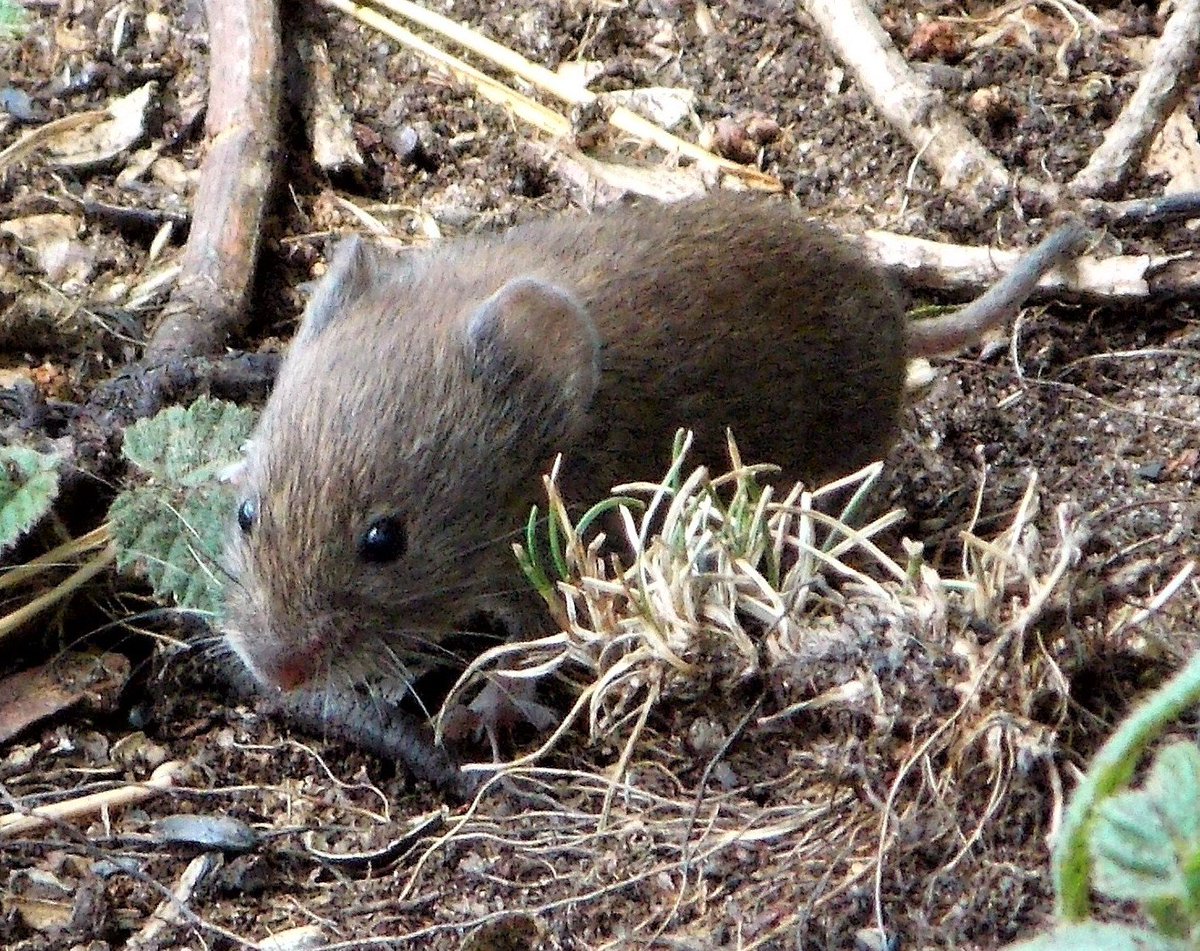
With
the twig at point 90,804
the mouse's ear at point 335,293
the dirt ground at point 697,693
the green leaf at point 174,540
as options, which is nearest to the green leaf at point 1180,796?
the dirt ground at point 697,693

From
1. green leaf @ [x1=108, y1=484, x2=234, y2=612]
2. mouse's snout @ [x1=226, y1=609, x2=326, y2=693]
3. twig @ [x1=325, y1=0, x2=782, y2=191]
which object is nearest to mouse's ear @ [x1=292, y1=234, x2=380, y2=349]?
green leaf @ [x1=108, y1=484, x2=234, y2=612]

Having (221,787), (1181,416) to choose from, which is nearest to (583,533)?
(221,787)

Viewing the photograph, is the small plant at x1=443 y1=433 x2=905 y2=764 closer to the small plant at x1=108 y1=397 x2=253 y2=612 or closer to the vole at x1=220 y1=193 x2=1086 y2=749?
the vole at x1=220 y1=193 x2=1086 y2=749

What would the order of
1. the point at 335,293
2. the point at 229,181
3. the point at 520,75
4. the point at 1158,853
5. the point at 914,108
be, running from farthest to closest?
the point at 520,75
the point at 914,108
the point at 229,181
the point at 335,293
the point at 1158,853

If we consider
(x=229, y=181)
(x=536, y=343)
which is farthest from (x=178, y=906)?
(x=229, y=181)

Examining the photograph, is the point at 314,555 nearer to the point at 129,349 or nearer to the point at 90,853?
the point at 90,853

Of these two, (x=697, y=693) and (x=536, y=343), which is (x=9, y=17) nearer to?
(x=536, y=343)
